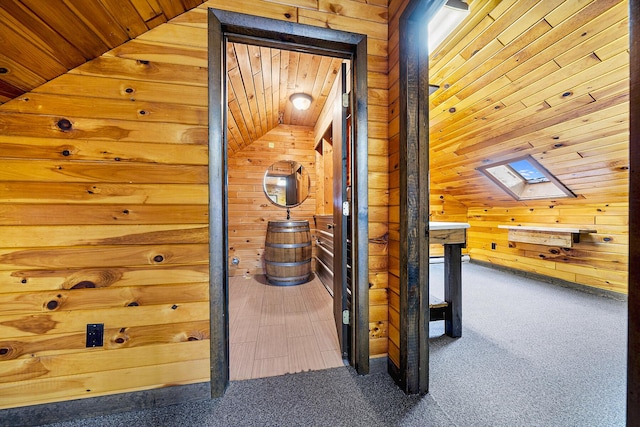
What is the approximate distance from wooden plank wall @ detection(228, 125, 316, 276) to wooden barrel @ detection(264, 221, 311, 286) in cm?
69

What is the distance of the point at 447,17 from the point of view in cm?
145

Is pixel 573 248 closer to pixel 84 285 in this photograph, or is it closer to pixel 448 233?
pixel 448 233

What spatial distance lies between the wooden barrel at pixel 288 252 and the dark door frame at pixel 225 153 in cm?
148

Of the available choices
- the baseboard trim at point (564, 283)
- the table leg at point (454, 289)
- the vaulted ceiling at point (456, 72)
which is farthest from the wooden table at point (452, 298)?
the baseboard trim at point (564, 283)

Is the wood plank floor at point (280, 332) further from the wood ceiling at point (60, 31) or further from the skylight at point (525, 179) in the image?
the skylight at point (525, 179)

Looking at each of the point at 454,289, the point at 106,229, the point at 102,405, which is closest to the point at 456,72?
the point at 454,289

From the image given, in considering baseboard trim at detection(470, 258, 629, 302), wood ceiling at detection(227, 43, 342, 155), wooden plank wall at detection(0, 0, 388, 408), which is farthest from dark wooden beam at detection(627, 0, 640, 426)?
baseboard trim at detection(470, 258, 629, 302)

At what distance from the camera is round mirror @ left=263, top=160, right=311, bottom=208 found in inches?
142

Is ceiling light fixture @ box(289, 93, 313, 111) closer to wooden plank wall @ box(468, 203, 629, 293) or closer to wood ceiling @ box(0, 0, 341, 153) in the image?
wood ceiling @ box(0, 0, 341, 153)

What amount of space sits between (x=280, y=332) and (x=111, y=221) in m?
1.33

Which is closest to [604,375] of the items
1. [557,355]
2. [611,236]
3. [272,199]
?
[557,355]

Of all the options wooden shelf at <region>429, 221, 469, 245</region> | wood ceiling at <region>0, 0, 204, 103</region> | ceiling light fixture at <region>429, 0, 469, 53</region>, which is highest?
ceiling light fixture at <region>429, 0, 469, 53</region>

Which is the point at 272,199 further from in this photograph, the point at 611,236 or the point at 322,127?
the point at 611,236

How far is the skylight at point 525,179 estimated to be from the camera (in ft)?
9.03
